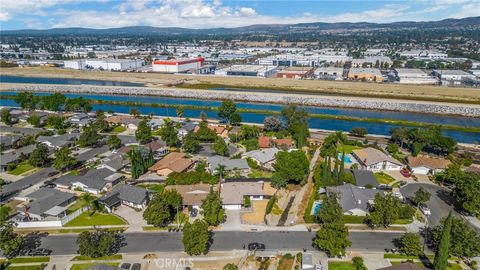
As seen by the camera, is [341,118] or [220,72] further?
[220,72]

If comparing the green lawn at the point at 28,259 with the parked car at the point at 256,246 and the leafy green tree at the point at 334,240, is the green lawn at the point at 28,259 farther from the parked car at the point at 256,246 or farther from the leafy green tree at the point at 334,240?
the leafy green tree at the point at 334,240

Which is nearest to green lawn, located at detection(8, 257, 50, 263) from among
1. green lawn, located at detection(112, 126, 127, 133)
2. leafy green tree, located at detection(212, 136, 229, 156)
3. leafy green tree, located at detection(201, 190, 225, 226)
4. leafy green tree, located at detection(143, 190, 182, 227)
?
leafy green tree, located at detection(143, 190, 182, 227)

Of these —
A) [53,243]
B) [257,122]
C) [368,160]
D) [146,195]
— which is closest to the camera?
[53,243]

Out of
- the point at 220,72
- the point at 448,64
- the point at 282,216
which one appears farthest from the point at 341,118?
the point at 448,64

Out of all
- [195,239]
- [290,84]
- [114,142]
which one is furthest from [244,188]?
[290,84]

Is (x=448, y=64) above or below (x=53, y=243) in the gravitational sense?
above

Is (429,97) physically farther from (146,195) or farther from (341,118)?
(146,195)
